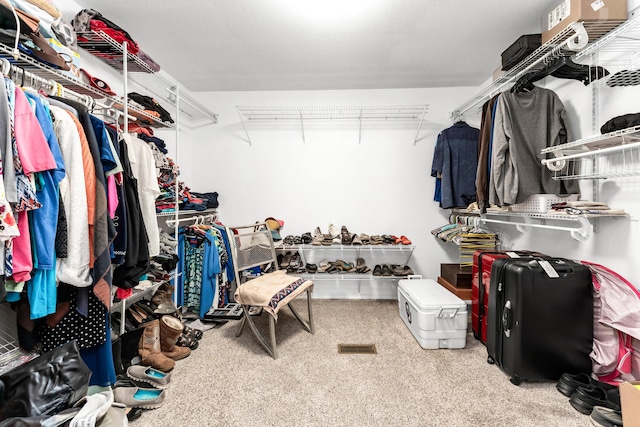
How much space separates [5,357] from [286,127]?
2.92 m

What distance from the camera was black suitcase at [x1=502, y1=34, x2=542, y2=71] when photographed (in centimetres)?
197

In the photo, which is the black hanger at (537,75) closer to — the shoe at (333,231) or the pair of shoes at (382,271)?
the pair of shoes at (382,271)

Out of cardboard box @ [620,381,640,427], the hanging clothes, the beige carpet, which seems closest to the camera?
cardboard box @ [620,381,640,427]

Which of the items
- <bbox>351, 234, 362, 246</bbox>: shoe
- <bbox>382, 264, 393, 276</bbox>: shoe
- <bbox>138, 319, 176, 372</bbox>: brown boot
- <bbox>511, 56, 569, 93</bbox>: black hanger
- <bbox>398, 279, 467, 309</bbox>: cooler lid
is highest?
<bbox>511, 56, 569, 93</bbox>: black hanger

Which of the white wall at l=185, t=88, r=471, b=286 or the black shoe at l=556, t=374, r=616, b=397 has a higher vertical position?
Result: the white wall at l=185, t=88, r=471, b=286

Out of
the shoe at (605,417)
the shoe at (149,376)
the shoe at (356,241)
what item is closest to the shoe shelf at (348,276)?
the shoe at (356,241)

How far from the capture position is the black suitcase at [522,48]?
6.47 feet

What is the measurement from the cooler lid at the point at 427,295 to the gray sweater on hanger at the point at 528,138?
844mm

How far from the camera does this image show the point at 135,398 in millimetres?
1527

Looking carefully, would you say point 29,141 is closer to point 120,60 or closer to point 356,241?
point 120,60

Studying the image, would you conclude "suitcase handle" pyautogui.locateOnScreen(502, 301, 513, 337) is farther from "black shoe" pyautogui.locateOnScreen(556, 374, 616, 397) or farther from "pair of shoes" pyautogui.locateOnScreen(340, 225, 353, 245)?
"pair of shoes" pyautogui.locateOnScreen(340, 225, 353, 245)

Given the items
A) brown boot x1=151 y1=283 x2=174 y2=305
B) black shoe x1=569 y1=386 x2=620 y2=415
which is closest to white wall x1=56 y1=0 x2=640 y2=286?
brown boot x1=151 y1=283 x2=174 y2=305

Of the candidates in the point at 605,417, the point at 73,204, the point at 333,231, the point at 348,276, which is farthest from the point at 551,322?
the point at 73,204

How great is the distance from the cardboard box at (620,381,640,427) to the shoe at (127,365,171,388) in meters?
2.33
